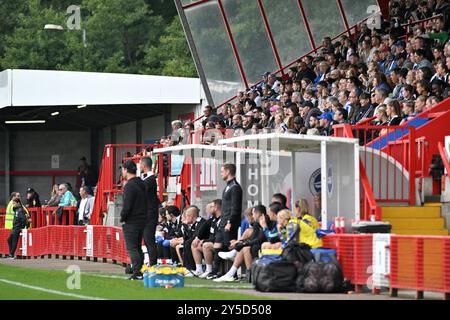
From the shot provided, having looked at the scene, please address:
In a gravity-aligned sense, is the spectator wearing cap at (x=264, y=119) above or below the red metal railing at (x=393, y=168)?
above

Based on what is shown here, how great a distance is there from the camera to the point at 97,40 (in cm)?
7238

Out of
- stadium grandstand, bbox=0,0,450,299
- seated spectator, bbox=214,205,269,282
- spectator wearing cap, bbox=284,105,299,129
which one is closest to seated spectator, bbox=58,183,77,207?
stadium grandstand, bbox=0,0,450,299

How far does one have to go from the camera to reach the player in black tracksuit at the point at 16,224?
31705 millimetres

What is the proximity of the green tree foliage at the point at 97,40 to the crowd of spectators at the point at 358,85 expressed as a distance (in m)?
37.6

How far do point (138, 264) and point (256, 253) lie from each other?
180 cm

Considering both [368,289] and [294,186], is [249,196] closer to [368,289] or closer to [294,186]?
[294,186]

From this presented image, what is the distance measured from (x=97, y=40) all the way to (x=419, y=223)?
180 feet

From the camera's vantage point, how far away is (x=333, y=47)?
99.1 feet

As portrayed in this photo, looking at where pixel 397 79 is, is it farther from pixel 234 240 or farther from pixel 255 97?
pixel 255 97

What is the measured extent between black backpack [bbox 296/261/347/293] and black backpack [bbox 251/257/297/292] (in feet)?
0.37

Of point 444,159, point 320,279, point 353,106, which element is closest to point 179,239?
point 353,106

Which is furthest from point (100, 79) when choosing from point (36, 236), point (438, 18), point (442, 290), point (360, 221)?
point (442, 290)

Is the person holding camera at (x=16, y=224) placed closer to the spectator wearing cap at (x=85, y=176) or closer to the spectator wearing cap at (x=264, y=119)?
the spectator wearing cap at (x=264, y=119)

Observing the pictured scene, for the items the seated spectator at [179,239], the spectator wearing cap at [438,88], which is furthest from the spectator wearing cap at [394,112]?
the seated spectator at [179,239]
